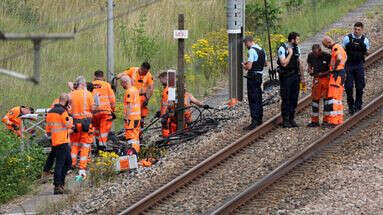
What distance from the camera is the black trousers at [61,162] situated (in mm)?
17844

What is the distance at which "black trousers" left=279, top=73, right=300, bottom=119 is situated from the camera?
1983 centimetres

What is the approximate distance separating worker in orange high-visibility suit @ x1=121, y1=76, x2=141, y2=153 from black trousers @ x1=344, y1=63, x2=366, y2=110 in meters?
3.90

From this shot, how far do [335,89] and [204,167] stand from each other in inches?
128

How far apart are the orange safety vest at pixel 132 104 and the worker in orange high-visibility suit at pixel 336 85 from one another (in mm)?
3302

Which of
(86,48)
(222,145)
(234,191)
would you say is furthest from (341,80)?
(86,48)

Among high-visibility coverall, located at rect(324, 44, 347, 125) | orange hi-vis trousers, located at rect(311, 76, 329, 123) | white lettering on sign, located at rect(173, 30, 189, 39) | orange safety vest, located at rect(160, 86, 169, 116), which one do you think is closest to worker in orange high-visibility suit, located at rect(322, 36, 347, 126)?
high-visibility coverall, located at rect(324, 44, 347, 125)

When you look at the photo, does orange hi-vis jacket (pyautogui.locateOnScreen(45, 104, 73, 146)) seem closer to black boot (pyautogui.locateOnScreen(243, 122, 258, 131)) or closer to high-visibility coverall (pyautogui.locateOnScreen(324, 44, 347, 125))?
black boot (pyautogui.locateOnScreen(243, 122, 258, 131))

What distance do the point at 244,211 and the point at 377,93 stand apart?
7.52 m

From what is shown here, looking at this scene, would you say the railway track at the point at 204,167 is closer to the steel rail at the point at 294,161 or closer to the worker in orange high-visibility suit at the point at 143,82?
the steel rail at the point at 294,161

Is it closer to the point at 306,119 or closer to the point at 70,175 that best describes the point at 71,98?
the point at 70,175

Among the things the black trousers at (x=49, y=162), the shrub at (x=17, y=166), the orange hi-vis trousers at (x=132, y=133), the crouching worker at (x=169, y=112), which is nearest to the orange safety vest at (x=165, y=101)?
the crouching worker at (x=169, y=112)

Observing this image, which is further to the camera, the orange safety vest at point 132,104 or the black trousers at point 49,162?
the orange safety vest at point 132,104

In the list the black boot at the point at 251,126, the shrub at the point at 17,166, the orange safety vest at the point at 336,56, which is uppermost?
the orange safety vest at the point at 336,56

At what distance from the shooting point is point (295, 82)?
1989 cm
